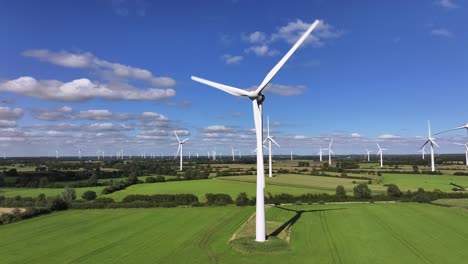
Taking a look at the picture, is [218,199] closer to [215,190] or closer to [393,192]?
[215,190]

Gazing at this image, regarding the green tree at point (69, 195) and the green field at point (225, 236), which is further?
the green tree at point (69, 195)

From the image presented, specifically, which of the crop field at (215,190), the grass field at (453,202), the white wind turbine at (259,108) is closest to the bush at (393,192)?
the grass field at (453,202)

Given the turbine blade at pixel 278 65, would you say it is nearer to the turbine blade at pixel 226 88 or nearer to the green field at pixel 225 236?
the turbine blade at pixel 226 88

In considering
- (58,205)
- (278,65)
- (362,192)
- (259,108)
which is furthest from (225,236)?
(362,192)

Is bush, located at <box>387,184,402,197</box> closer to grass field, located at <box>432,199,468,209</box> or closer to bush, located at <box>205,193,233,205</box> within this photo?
grass field, located at <box>432,199,468,209</box>

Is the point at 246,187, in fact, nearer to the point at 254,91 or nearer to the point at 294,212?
the point at 294,212

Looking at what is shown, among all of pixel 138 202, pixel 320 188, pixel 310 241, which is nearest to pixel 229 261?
pixel 310 241

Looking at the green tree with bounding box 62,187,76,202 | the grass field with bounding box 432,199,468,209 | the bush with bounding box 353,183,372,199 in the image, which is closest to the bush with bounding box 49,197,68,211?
the green tree with bounding box 62,187,76,202
